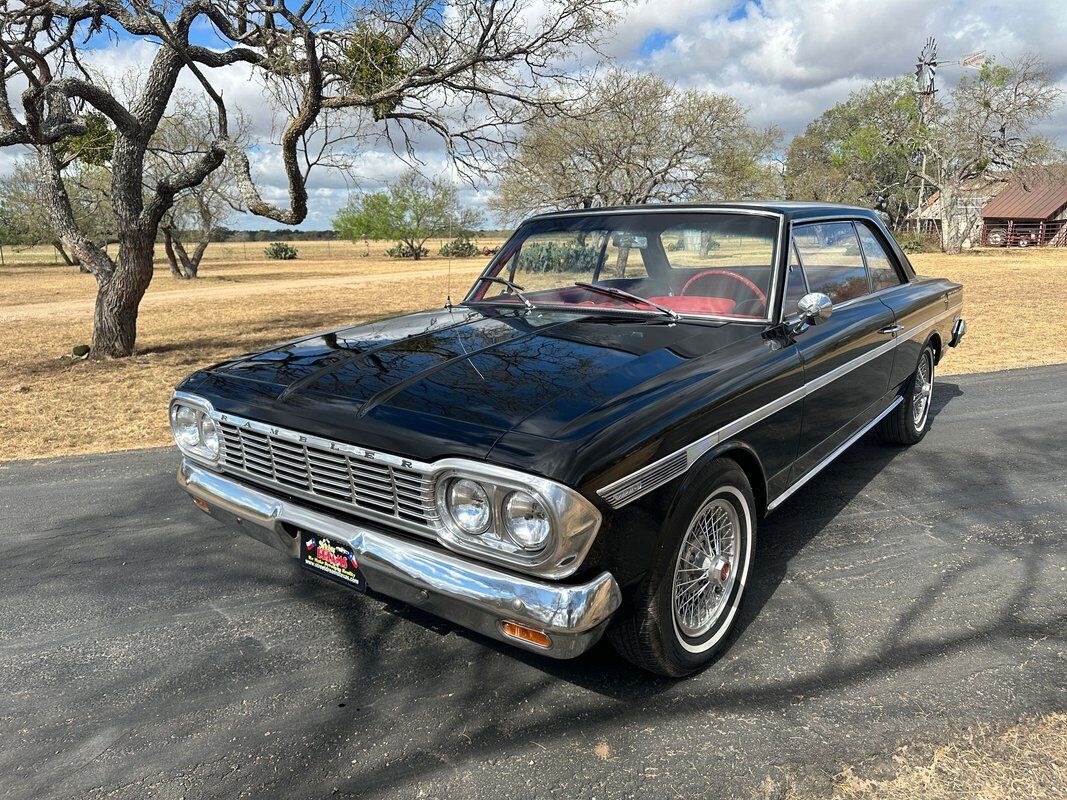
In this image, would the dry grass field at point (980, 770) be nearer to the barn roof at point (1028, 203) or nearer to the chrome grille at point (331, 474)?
the chrome grille at point (331, 474)

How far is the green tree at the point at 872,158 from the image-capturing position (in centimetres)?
4100

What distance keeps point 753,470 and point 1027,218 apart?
58.1 metres

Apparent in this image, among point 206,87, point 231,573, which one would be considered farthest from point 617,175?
point 231,573

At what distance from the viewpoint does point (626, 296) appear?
353 cm

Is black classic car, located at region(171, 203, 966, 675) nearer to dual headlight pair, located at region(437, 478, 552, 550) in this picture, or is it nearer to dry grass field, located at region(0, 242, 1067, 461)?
dual headlight pair, located at region(437, 478, 552, 550)

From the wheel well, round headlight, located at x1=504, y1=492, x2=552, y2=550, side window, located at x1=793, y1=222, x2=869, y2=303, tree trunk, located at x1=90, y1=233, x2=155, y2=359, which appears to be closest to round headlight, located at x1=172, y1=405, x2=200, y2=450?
round headlight, located at x1=504, y1=492, x2=552, y2=550

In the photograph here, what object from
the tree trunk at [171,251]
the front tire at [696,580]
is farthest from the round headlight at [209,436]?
the tree trunk at [171,251]

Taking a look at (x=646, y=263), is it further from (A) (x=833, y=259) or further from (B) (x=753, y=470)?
(B) (x=753, y=470)

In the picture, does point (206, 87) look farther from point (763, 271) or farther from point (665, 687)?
point (665, 687)

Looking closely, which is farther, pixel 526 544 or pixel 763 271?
pixel 763 271

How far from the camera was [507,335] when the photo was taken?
3.22 metres

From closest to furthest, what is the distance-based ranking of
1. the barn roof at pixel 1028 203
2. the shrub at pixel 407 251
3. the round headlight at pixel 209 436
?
the round headlight at pixel 209 436 < the barn roof at pixel 1028 203 < the shrub at pixel 407 251

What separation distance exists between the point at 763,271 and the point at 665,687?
195 centimetres

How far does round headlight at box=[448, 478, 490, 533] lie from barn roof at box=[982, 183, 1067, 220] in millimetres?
56702
